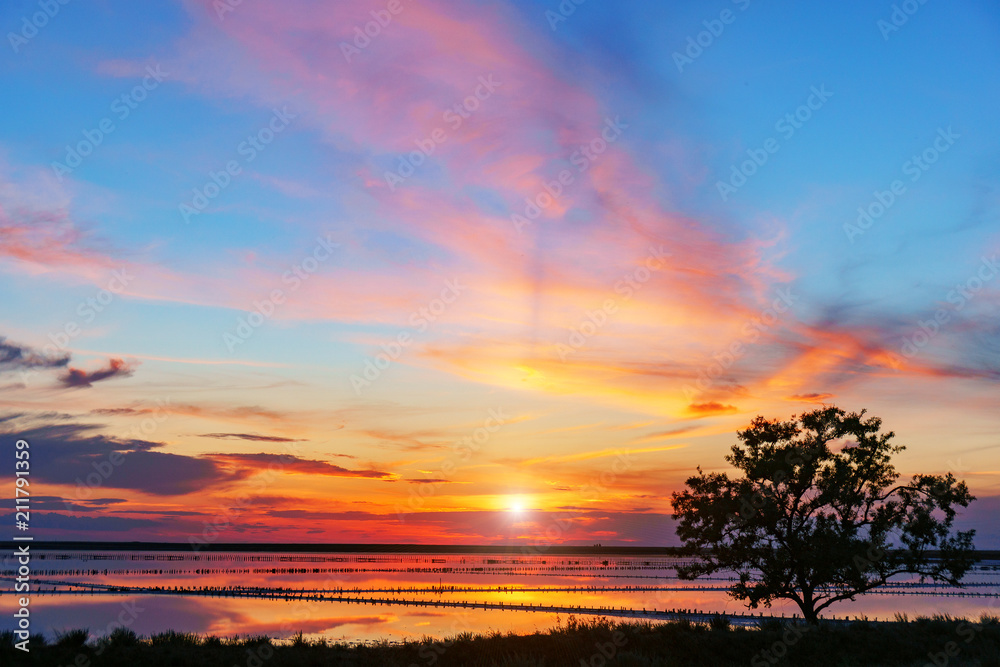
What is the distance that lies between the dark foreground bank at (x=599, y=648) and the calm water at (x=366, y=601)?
31.8 ft

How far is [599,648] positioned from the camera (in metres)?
26.1

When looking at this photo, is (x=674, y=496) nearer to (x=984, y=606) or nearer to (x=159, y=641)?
(x=159, y=641)

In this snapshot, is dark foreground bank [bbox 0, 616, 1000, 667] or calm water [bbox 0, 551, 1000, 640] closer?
dark foreground bank [bbox 0, 616, 1000, 667]

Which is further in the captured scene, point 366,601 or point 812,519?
point 366,601

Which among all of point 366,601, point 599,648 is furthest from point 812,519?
point 366,601

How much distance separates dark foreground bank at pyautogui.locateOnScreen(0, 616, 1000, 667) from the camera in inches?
1011

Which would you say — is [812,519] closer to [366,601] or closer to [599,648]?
[599,648]

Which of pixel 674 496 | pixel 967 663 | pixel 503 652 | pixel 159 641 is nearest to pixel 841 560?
pixel 674 496

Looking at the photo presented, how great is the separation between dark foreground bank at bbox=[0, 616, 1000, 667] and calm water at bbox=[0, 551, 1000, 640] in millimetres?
9704

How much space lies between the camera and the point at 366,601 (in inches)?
2299

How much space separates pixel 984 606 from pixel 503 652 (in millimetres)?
49998

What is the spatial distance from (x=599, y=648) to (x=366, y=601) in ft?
122

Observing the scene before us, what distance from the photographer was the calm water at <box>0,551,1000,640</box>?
42.6 meters

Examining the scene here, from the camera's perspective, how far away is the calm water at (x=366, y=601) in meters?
42.6
